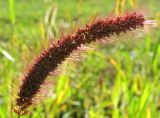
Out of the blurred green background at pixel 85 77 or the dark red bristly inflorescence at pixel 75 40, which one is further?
the blurred green background at pixel 85 77

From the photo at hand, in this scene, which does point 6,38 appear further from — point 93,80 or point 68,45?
point 68,45

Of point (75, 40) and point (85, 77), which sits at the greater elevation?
point (75, 40)

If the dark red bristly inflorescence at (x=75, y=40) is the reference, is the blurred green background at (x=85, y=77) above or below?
below

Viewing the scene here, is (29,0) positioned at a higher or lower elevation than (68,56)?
lower

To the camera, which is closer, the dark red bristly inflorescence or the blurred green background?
the dark red bristly inflorescence

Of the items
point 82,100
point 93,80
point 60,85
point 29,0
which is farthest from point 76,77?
point 29,0
